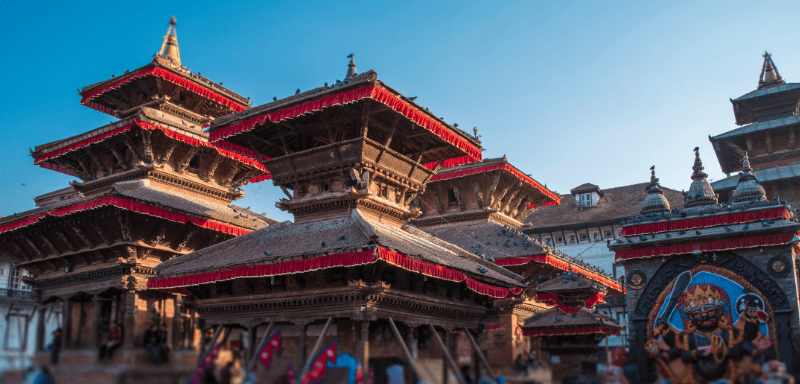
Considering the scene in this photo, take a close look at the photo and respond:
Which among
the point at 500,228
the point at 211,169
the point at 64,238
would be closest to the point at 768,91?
the point at 500,228

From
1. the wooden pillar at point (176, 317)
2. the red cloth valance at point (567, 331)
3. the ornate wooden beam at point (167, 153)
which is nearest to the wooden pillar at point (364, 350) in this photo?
the red cloth valance at point (567, 331)

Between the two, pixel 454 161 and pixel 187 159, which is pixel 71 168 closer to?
pixel 187 159

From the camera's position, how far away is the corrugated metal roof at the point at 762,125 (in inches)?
1294

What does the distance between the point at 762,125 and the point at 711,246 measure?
19.2 meters

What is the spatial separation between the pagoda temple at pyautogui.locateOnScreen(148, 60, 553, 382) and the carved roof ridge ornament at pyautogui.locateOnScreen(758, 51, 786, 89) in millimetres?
26160

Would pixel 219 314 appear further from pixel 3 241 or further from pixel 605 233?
pixel 605 233

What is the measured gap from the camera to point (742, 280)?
1828cm

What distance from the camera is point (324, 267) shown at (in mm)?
13180

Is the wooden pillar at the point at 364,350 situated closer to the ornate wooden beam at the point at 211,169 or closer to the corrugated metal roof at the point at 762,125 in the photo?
the ornate wooden beam at the point at 211,169

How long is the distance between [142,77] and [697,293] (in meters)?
22.0

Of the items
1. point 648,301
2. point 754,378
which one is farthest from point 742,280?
point 754,378

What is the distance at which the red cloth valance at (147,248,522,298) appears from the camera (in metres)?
13.0

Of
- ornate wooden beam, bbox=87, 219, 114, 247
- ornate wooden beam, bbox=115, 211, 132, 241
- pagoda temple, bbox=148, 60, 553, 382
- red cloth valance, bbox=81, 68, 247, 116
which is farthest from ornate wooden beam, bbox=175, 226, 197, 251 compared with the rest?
Answer: red cloth valance, bbox=81, 68, 247, 116

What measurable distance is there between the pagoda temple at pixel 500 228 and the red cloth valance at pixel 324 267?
17.1 feet
